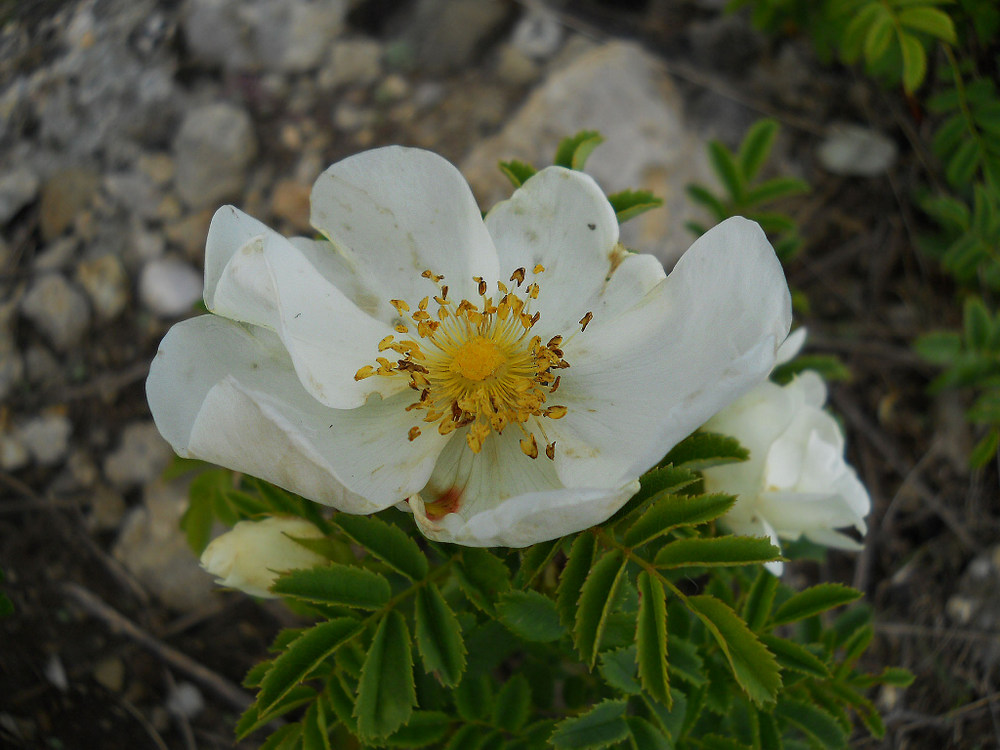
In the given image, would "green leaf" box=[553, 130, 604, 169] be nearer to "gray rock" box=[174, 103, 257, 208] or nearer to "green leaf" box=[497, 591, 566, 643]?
"green leaf" box=[497, 591, 566, 643]

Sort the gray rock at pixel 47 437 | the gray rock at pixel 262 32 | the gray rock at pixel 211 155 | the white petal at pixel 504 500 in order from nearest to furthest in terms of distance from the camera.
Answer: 1. the white petal at pixel 504 500
2. the gray rock at pixel 47 437
3. the gray rock at pixel 211 155
4. the gray rock at pixel 262 32

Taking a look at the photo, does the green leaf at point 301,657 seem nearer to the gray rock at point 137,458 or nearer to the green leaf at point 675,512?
the green leaf at point 675,512

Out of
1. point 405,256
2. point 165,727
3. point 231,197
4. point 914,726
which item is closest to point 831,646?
point 914,726

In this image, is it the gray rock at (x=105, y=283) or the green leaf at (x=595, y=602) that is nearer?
the green leaf at (x=595, y=602)

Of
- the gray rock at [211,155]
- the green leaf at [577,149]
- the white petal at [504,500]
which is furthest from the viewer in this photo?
the gray rock at [211,155]

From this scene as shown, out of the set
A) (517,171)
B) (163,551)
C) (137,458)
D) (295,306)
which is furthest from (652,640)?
(137,458)

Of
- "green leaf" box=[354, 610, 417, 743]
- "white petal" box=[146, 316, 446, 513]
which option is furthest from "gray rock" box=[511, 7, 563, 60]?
"green leaf" box=[354, 610, 417, 743]

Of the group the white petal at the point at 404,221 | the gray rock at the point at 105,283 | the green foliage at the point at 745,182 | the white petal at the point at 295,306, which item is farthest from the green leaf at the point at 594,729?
the gray rock at the point at 105,283
